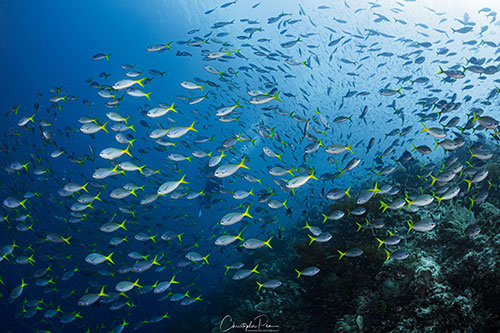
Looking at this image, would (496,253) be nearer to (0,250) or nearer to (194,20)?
(0,250)

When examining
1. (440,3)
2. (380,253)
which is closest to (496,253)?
(380,253)

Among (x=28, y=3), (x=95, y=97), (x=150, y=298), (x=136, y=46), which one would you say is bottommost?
(x=150, y=298)

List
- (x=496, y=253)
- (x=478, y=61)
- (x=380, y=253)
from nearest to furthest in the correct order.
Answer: (x=496, y=253), (x=380, y=253), (x=478, y=61)

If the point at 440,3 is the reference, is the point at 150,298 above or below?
below

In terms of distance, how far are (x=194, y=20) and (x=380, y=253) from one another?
50.7 meters

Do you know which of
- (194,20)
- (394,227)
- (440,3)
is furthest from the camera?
(194,20)

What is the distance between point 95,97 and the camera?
76750 mm

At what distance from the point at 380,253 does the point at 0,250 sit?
9.27 m

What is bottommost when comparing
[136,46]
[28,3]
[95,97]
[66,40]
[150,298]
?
[150,298]

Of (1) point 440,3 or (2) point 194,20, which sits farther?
(2) point 194,20

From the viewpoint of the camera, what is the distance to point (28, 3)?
48.2 m

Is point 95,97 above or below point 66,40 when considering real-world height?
below

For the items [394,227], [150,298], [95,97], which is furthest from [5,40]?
[394,227]

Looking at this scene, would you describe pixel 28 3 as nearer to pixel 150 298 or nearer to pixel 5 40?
pixel 5 40
